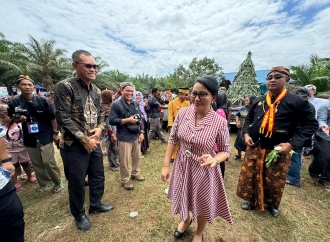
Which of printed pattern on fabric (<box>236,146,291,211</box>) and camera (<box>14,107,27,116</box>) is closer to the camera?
printed pattern on fabric (<box>236,146,291,211</box>)

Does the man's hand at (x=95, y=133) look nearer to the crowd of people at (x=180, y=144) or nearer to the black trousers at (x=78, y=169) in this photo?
the crowd of people at (x=180, y=144)

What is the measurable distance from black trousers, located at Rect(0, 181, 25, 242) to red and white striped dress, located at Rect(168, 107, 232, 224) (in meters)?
1.47

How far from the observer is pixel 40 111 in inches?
118

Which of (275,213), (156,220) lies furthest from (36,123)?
(275,213)

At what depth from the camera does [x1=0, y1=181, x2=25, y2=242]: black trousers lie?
1.31 metres

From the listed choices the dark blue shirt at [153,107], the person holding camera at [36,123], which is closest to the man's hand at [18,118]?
the person holding camera at [36,123]

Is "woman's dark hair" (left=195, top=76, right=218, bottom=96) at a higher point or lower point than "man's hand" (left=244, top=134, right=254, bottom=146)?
higher

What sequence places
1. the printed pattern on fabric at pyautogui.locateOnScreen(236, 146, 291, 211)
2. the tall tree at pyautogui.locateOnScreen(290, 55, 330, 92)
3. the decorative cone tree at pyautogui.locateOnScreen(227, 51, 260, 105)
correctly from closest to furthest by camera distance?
1. the printed pattern on fabric at pyautogui.locateOnScreen(236, 146, 291, 211)
2. the tall tree at pyautogui.locateOnScreen(290, 55, 330, 92)
3. the decorative cone tree at pyautogui.locateOnScreen(227, 51, 260, 105)

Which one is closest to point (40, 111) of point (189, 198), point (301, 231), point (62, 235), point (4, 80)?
point (62, 235)

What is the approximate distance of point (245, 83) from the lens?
33.9 ft

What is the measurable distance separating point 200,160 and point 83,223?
198cm

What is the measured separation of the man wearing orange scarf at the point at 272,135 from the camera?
89.7 inches

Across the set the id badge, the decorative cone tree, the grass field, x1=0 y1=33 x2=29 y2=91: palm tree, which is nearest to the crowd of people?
the id badge

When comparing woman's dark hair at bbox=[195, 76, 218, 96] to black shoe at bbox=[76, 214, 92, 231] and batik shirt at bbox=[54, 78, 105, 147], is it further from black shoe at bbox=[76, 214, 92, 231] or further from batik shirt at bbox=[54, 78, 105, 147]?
black shoe at bbox=[76, 214, 92, 231]
